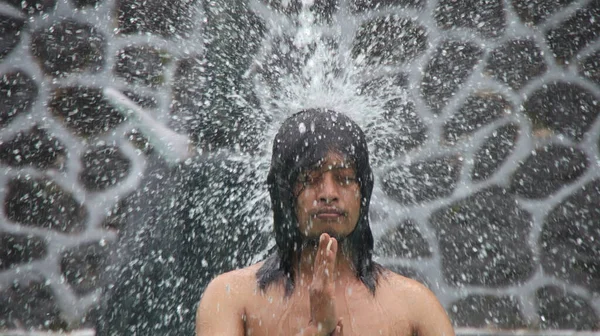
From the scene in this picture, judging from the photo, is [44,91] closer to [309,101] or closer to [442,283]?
[309,101]

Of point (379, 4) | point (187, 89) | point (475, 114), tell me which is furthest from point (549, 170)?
point (187, 89)

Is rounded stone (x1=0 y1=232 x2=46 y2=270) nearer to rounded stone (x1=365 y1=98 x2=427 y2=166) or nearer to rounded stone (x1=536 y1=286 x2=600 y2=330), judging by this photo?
rounded stone (x1=365 y1=98 x2=427 y2=166)

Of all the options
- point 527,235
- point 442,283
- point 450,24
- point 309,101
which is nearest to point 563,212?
point 527,235

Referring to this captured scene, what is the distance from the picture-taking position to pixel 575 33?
342 cm

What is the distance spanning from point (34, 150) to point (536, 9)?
2.27 meters

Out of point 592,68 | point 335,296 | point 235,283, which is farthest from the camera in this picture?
point 592,68

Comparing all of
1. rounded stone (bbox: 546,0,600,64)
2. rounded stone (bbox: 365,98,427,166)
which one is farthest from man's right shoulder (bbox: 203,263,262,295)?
rounded stone (bbox: 546,0,600,64)

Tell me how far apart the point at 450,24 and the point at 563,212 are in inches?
37.8

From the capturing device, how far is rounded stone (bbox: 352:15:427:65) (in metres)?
3.42

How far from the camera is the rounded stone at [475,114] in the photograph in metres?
3.40

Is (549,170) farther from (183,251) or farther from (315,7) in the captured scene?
(183,251)

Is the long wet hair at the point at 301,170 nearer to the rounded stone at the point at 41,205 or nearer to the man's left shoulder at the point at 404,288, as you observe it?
the man's left shoulder at the point at 404,288

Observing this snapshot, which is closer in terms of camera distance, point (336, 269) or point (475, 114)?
point (336, 269)

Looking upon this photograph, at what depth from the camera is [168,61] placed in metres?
3.39
